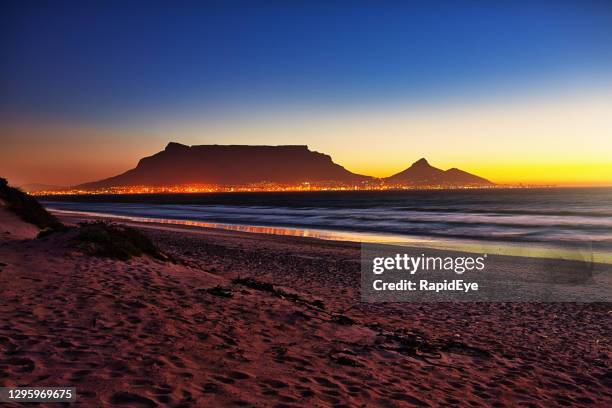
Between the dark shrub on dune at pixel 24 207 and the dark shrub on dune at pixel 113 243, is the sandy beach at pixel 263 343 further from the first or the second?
the dark shrub on dune at pixel 24 207

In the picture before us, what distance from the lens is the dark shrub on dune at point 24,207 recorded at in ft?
68.6

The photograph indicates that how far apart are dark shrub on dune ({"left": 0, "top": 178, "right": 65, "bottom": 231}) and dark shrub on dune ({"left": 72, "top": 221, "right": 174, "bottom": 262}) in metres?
9.11

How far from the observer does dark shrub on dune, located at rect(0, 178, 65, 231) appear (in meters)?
20.9

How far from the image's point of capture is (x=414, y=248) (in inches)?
939

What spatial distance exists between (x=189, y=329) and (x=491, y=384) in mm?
4726

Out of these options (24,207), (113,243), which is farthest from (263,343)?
(24,207)

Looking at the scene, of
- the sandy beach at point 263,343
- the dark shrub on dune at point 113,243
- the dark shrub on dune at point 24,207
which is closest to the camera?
the sandy beach at point 263,343

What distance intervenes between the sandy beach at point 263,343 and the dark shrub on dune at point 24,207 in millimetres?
10398

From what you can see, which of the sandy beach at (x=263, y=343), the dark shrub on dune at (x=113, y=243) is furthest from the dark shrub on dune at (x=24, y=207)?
the sandy beach at (x=263, y=343)

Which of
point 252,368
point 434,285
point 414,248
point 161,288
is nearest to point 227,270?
point 161,288

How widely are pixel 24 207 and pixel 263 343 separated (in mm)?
20335

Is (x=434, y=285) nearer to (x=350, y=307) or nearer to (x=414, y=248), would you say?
(x=350, y=307)

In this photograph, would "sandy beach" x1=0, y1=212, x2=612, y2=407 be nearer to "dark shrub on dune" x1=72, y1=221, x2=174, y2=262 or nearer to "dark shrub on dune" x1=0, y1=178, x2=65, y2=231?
"dark shrub on dune" x1=72, y1=221, x2=174, y2=262

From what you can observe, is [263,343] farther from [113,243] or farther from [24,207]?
[24,207]
